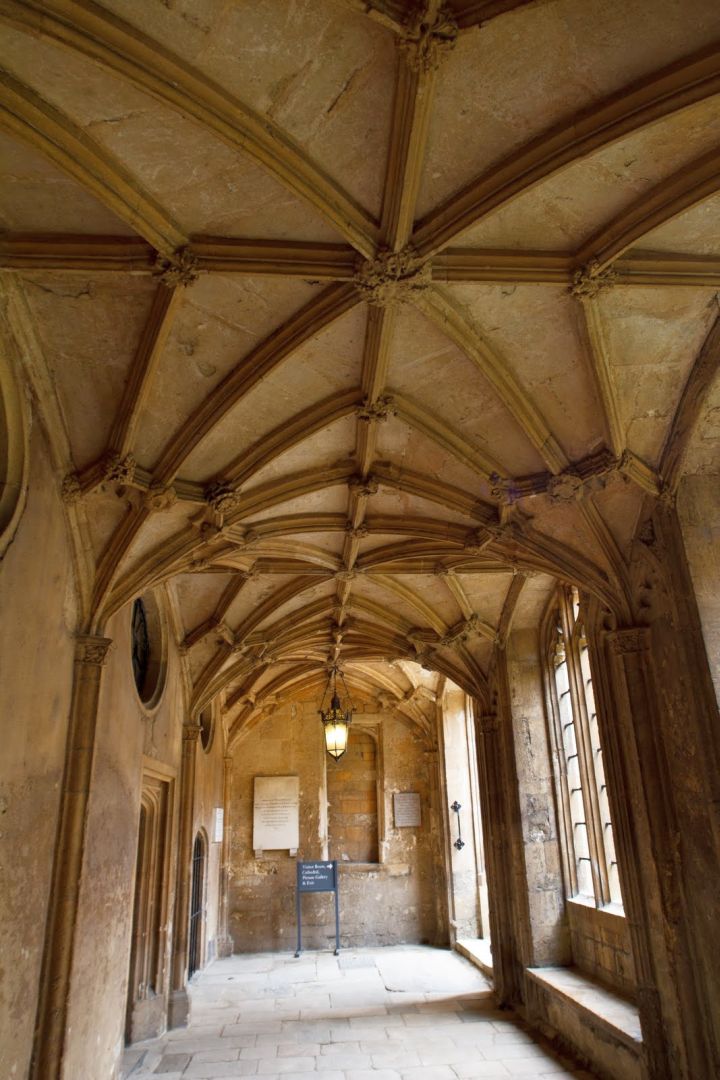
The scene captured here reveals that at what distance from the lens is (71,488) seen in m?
4.91

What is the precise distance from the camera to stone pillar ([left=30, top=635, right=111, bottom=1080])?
14.3 ft

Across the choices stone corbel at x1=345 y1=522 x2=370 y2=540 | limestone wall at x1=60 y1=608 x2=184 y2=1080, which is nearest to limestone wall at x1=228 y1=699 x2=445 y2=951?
limestone wall at x1=60 y1=608 x2=184 y2=1080

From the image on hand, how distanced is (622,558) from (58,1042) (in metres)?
4.88

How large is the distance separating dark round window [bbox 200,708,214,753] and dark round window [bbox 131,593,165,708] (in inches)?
132

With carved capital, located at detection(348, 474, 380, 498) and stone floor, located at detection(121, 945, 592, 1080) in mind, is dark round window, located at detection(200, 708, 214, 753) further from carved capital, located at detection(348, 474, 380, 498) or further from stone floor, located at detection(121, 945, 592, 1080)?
carved capital, located at detection(348, 474, 380, 498)

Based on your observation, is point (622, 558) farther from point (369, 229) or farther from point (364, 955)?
point (364, 955)

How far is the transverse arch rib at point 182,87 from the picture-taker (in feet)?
8.63

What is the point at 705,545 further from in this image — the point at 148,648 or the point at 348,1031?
the point at 348,1031

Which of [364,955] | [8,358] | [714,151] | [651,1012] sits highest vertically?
[714,151]

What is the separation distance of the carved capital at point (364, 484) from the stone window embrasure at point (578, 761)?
2404 mm

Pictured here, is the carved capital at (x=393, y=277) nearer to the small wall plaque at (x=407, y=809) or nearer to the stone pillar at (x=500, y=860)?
the stone pillar at (x=500, y=860)

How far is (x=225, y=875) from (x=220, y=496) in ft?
32.7

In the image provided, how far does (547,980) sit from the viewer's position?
23.0 feet

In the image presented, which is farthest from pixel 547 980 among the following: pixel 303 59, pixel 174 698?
pixel 303 59
